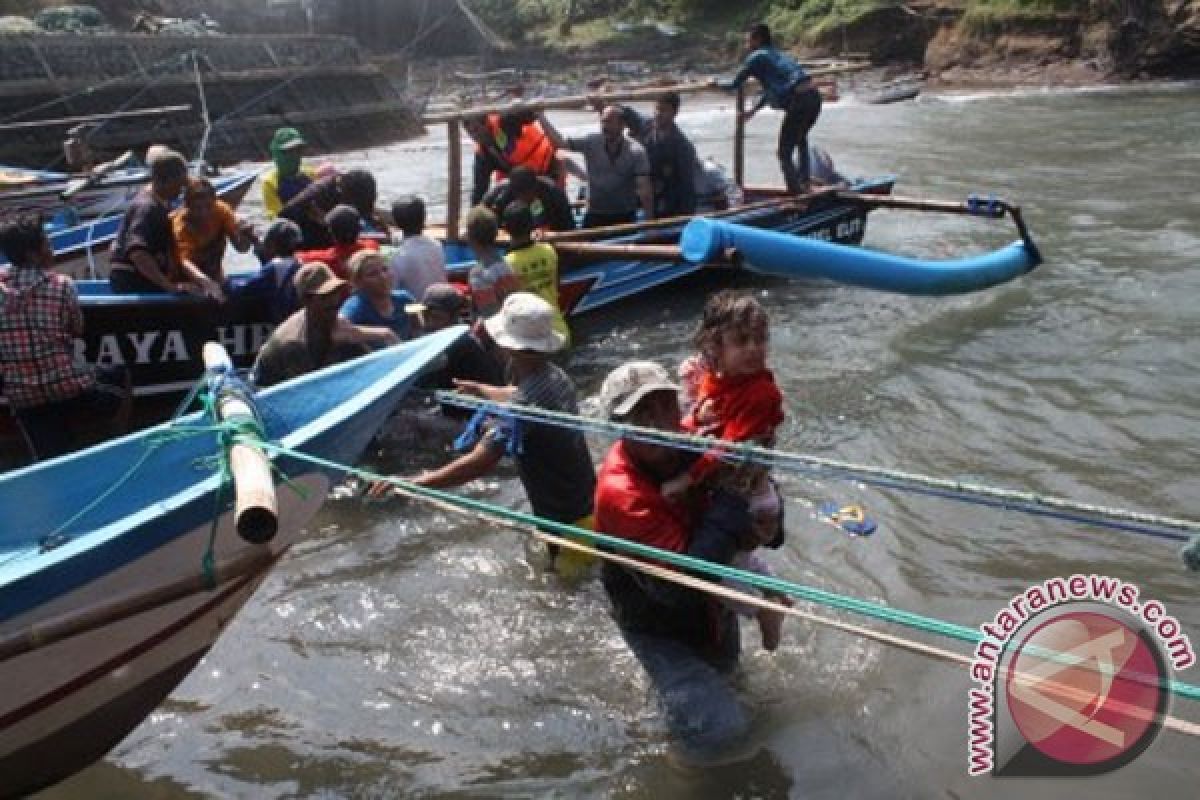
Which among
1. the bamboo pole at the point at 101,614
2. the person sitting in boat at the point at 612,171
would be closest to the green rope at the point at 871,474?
the bamboo pole at the point at 101,614

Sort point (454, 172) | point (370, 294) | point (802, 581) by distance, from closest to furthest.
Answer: point (802, 581)
point (370, 294)
point (454, 172)

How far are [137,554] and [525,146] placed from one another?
22.7 ft

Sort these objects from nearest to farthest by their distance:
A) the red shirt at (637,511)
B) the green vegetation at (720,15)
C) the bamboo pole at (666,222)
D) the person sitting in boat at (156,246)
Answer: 1. the red shirt at (637,511)
2. the person sitting in boat at (156,246)
3. the bamboo pole at (666,222)
4. the green vegetation at (720,15)

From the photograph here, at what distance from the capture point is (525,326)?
4672 mm

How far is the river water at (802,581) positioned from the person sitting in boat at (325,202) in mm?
2177

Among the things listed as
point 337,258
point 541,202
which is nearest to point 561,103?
point 541,202

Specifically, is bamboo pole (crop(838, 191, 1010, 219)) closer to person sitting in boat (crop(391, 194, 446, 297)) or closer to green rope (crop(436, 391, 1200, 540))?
person sitting in boat (crop(391, 194, 446, 297))

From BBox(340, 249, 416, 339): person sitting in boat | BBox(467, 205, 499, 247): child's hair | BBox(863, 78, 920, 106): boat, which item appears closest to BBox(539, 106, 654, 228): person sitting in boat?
BBox(467, 205, 499, 247): child's hair

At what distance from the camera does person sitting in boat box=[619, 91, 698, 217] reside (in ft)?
33.7

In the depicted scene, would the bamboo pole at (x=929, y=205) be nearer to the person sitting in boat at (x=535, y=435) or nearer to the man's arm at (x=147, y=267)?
the person sitting in boat at (x=535, y=435)

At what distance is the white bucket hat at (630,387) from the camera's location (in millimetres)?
3729

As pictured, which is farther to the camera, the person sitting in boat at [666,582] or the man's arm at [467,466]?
the man's arm at [467,466]

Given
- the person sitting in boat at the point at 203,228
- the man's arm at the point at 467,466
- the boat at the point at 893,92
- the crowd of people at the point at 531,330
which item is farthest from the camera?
the boat at the point at 893,92

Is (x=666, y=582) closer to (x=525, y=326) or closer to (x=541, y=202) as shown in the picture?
(x=525, y=326)
